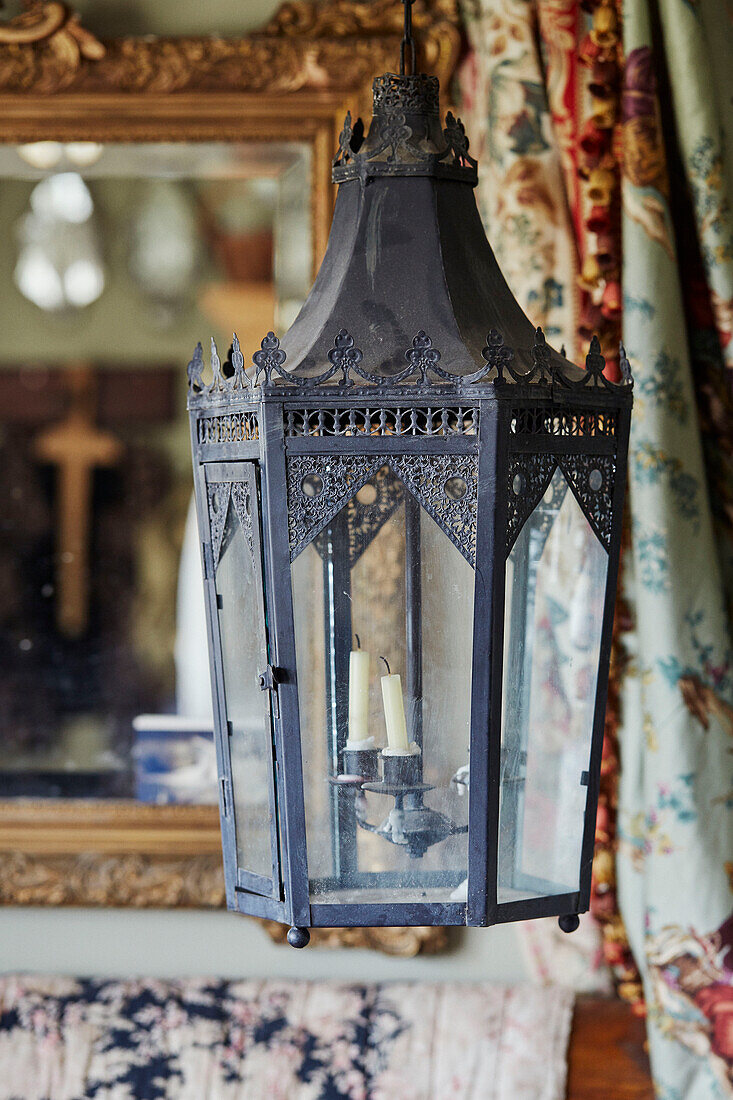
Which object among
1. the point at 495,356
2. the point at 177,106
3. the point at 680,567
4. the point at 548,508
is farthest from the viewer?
the point at 177,106

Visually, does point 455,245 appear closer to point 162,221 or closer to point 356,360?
point 356,360

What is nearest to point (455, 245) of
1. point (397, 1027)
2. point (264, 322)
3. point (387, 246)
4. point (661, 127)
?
point (387, 246)

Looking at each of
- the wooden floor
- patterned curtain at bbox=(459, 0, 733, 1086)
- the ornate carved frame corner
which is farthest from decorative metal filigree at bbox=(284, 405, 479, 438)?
the wooden floor

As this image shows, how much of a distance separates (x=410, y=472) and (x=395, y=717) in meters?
0.18

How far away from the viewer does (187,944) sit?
1741mm

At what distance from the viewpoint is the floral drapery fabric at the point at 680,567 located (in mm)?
1386

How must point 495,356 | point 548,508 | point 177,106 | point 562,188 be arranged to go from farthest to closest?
point 177,106, point 562,188, point 548,508, point 495,356

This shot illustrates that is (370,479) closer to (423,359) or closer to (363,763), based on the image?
(423,359)

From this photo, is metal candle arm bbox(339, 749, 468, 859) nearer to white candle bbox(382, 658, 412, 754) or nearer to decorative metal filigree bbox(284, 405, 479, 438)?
white candle bbox(382, 658, 412, 754)

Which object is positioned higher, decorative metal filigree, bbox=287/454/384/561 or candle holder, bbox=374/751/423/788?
decorative metal filigree, bbox=287/454/384/561

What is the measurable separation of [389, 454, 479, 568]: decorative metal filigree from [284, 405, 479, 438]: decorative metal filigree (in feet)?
0.07

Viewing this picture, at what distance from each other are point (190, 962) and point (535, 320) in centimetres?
115

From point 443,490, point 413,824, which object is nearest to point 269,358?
point 443,490

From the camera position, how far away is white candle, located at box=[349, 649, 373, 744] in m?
0.79
